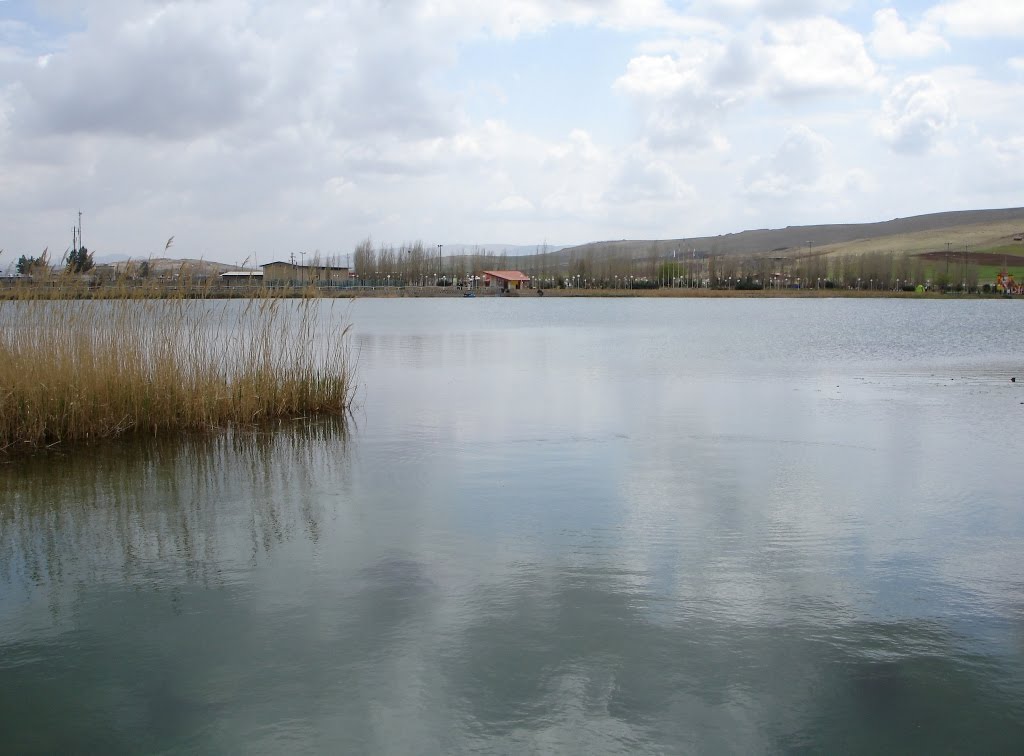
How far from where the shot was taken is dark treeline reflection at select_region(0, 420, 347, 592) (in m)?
5.59

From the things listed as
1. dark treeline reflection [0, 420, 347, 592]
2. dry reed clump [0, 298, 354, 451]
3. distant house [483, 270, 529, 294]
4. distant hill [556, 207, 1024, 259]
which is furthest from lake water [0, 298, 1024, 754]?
distant hill [556, 207, 1024, 259]

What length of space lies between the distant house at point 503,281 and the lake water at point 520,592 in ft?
359

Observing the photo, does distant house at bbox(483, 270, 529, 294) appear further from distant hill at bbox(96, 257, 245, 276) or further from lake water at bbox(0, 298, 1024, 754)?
lake water at bbox(0, 298, 1024, 754)

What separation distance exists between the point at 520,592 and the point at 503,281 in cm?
11940

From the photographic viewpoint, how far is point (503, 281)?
123375mm

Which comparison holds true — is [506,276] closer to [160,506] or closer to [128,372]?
[128,372]

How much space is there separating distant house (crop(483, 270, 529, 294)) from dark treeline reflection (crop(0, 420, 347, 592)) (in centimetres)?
10880

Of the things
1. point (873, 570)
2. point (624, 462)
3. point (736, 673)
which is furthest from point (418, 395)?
point (736, 673)

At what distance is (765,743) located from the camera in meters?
3.48

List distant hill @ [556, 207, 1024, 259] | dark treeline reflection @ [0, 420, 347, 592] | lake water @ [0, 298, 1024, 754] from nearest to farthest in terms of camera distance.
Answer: lake water @ [0, 298, 1024, 754] < dark treeline reflection @ [0, 420, 347, 592] < distant hill @ [556, 207, 1024, 259]

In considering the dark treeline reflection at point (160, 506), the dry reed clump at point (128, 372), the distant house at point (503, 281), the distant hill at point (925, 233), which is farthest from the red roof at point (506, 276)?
the dark treeline reflection at point (160, 506)

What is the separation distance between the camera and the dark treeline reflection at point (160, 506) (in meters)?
5.59

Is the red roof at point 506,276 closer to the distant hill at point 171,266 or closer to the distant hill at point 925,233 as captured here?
the distant hill at point 925,233

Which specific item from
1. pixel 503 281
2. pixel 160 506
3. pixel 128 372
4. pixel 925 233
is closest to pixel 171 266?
pixel 128 372
